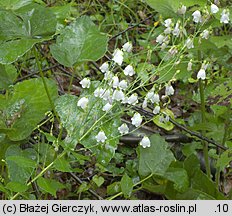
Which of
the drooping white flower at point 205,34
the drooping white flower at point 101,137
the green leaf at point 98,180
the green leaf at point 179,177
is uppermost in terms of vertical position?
the drooping white flower at point 205,34

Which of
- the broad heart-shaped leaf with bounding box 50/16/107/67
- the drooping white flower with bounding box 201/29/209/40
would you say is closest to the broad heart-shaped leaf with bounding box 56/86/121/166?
the broad heart-shaped leaf with bounding box 50/16/107/67

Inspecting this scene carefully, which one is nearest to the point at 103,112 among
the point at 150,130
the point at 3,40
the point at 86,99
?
the point at 86,99

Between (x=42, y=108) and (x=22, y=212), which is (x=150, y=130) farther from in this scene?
(x=22, y=212)

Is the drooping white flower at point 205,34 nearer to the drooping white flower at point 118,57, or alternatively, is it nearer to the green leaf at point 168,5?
the green leaf at point 168,5

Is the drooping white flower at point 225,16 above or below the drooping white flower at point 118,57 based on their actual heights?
above

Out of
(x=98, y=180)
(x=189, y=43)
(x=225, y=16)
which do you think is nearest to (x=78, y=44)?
(x=189, y=43)

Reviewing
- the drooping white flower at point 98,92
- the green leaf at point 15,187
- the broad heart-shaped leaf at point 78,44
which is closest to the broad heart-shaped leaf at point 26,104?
the broad heart-shaped leaf at point 78,44

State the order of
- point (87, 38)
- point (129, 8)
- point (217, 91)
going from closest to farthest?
1. point (87, 38)
2. point (217, 91)
3. point (129, 8)
